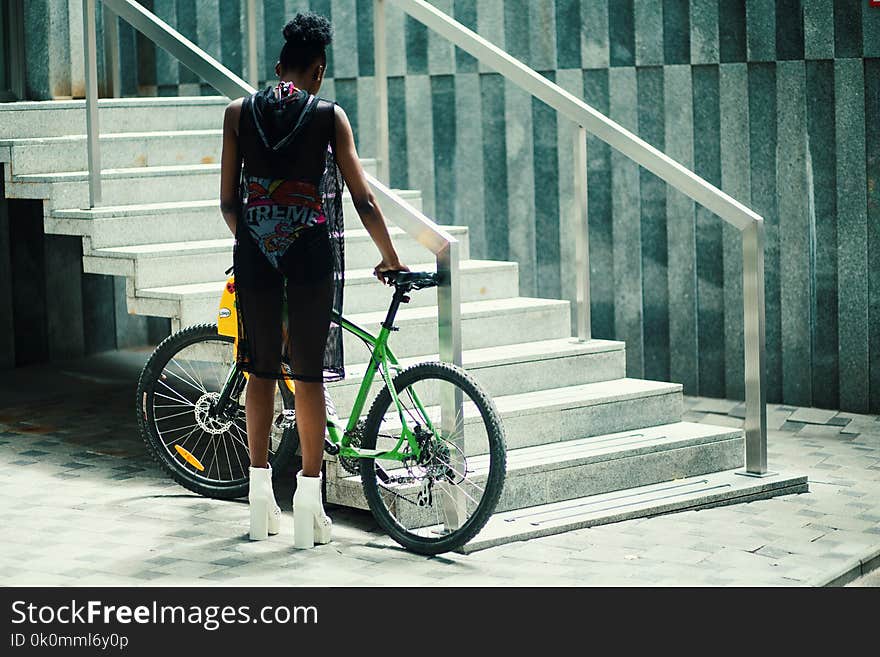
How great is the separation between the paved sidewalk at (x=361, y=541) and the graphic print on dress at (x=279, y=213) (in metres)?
1.05

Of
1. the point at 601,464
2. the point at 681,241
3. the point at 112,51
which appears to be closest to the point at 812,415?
the point at 681,241

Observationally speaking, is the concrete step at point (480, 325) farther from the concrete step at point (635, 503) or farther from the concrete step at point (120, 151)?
the concrete step at point (120, 151)

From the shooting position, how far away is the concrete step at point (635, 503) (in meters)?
5.27

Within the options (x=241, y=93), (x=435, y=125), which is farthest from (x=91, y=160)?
(x=435, y=125)

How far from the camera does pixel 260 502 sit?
521cm

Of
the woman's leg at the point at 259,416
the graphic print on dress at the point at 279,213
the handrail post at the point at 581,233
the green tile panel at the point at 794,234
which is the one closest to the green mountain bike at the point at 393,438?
the woman's leg at the point at 259,416

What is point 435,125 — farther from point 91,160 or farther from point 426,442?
point 426,442

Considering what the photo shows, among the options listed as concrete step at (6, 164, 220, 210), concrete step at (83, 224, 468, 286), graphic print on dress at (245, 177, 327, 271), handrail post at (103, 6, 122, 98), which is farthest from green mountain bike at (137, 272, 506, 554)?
handrail post at (103, 6, 122, 98)

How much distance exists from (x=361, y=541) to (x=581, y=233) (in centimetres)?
201

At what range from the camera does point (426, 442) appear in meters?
4.99

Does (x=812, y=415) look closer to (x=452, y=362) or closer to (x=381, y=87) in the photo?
(x=381, y=87)

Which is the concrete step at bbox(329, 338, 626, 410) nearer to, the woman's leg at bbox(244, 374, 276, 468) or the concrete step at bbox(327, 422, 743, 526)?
the concrete step at bbox(327, 422, 743, 526)

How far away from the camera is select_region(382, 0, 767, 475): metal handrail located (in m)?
5.93

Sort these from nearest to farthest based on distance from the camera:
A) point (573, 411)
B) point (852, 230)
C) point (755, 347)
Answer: point (755, 347) → point (573, 411) → point (852, 230)
